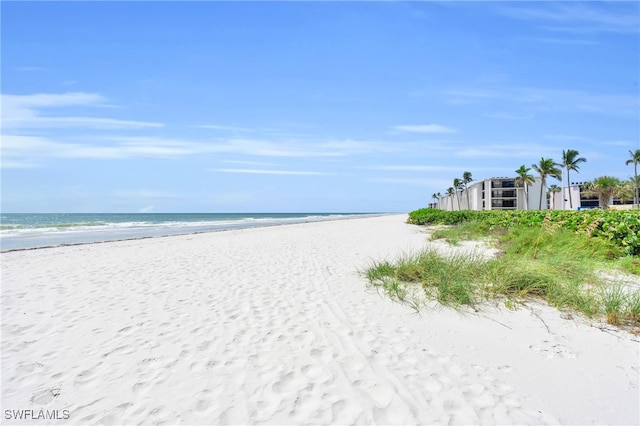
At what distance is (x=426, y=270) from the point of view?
Answer: 23.5 feet

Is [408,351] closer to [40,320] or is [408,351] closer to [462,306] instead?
[462,306]

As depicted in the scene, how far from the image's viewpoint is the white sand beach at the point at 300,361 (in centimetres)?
308

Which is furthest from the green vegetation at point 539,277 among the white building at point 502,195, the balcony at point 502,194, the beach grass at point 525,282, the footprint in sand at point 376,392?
the balcony at point 502,194

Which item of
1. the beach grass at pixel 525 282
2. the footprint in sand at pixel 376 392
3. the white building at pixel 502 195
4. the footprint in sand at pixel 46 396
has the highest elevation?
the white building at pixel 502 195

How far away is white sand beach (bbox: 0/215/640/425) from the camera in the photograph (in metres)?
3.08

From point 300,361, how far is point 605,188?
276 ft

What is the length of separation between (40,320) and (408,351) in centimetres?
538

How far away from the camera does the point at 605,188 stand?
67688 millimetres

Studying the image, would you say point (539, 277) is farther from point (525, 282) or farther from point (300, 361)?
point (300, 361)

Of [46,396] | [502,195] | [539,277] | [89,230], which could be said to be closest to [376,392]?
[46,396]

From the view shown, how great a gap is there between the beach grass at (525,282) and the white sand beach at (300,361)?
1.40ft

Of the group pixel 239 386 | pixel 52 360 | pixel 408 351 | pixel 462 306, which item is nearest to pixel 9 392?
pixel 52 360

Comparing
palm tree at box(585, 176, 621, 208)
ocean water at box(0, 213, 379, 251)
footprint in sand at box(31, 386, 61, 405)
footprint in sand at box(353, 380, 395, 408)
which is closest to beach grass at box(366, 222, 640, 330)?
footprint in sand at box(353, 380, 395, 408)

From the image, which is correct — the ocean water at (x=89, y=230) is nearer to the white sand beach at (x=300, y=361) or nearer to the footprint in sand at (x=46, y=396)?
the white sand beach at (x=300, y=361)
